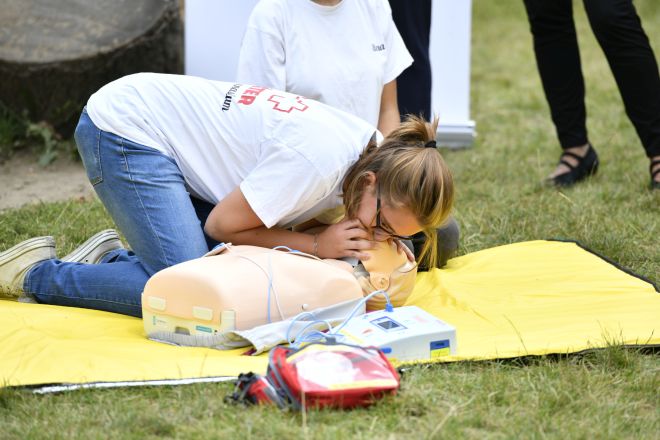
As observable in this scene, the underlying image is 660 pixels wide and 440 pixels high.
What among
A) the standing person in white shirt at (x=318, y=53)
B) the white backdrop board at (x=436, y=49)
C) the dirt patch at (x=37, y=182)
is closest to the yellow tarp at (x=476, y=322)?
the standing person in white shirt at (x=318, y=53)

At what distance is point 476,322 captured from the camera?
2.71 meters

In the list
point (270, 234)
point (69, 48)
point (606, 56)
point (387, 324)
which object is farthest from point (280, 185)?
point (69, 48)

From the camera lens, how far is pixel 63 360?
2.27 metres

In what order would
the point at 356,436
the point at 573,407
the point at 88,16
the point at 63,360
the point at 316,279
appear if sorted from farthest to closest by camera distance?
the point at 88,16
the point at 316,279
the point at 63,360
the point at 573,407
the point at 356,436

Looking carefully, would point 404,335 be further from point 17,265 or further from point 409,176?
point 17,265

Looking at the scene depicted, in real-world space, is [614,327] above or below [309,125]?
below

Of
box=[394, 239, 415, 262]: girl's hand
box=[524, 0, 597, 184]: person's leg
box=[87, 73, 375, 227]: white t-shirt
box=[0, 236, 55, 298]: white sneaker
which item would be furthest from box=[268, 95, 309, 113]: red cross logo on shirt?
box=[524, 0, 597, 184]: person's leg

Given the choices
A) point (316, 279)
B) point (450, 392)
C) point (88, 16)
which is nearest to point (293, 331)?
point (316, 279)

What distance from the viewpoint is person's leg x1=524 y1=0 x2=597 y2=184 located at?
410 cm

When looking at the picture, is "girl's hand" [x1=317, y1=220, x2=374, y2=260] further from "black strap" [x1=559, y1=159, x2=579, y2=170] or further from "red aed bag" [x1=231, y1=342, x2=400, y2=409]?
"black strap" [x1=559, y1=159, x2=579, y2=170]

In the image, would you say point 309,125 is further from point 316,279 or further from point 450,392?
point 450,392

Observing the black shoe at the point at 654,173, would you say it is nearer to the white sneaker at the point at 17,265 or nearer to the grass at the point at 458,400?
the grass at the point at 458,400

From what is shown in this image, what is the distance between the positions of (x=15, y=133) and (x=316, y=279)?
2.78 metres

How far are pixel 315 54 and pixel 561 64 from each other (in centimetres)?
151
